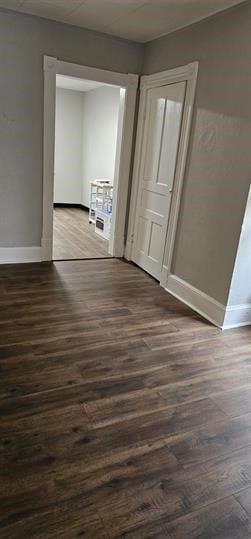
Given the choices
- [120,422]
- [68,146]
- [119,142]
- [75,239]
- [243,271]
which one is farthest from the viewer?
[68,146]

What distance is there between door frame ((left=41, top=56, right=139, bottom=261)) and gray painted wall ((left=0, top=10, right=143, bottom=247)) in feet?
0.20

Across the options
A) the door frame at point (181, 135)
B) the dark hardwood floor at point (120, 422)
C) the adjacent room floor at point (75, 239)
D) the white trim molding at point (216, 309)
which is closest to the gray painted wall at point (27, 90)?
the door frame at point (181, 135)

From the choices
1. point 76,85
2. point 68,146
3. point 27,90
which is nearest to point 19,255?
point 27,90

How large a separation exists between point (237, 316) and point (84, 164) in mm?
5814

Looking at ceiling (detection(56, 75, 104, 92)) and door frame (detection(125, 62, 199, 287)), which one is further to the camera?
ceiling (detection(56, 75, 104, 92))

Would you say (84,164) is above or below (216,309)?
above

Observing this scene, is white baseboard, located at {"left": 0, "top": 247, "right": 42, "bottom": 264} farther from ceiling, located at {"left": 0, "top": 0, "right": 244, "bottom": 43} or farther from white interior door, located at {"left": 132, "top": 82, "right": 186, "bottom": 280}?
ceiling, located at {"left": 0, "top": 0, "right": 244, "bottom": 43}

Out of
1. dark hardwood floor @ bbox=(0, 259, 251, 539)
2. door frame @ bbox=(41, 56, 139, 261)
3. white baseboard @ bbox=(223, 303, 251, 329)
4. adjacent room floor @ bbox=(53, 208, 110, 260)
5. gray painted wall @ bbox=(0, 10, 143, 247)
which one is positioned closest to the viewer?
dark hardwood floor @ bbox=(0, 259, 251, 539)

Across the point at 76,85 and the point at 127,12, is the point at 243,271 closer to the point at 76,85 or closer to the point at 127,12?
the point at 127,12

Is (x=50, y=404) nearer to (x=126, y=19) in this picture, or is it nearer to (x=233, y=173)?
(x=233, y=173)

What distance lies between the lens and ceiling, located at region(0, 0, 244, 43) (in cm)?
286

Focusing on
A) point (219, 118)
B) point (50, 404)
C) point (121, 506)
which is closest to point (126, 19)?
point (219, 118)

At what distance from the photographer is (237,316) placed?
3090 millimetres

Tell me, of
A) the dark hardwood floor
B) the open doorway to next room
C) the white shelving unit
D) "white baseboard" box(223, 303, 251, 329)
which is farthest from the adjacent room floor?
"white baseboard" box(223, 303, 251, 329)
